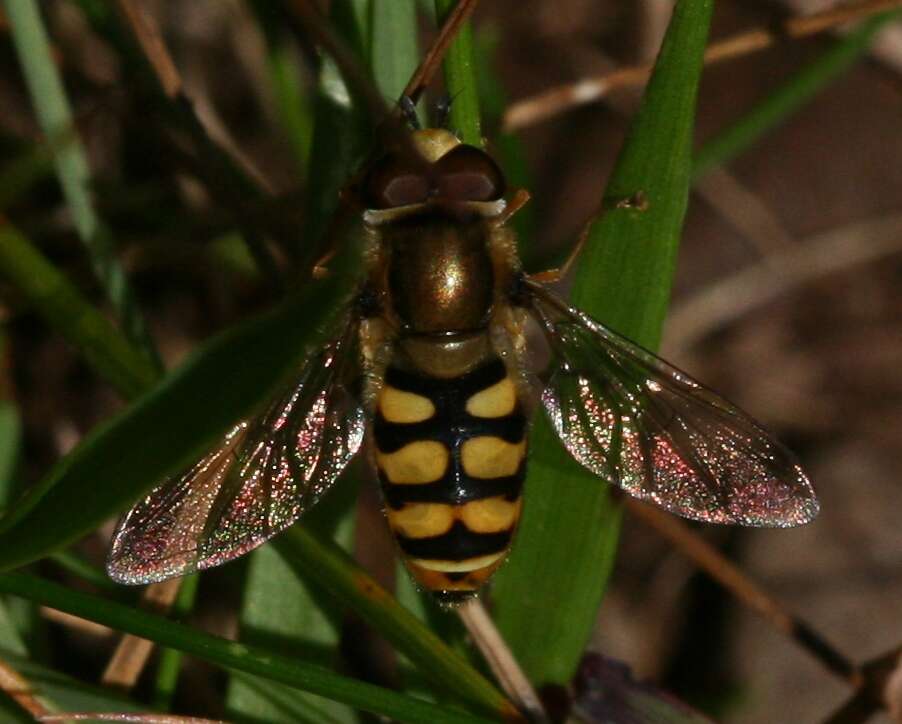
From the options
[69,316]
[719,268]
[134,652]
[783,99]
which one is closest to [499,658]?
[134,652]

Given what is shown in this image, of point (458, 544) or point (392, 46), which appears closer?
point (458, 544)

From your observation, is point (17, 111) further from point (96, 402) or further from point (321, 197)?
point (321, 197)

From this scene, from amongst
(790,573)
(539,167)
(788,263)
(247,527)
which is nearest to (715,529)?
(790,573)

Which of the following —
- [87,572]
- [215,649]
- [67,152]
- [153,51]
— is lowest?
[87,572]

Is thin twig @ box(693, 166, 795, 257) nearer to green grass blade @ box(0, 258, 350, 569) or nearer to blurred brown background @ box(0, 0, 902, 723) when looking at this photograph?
blurred brown background @ box(0, 0, 902, 723)

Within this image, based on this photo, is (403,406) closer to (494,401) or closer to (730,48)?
(494,401)

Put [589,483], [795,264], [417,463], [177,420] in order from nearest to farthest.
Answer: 1. [177,420]
2. [417,463]
3. [589,483]
4. [795,264]

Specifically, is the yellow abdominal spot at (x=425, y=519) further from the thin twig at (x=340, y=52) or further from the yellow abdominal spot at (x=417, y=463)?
the thin twig at (x=340, y=52)
